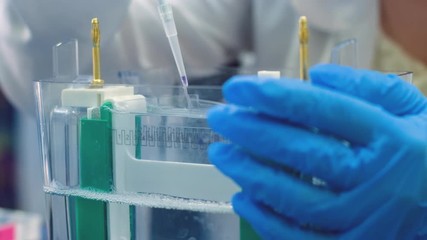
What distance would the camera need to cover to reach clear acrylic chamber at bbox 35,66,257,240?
0.44 m

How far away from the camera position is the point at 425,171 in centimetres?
40

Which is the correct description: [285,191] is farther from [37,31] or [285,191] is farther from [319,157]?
[37,31]

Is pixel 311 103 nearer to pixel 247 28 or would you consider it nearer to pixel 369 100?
pixel 369 100

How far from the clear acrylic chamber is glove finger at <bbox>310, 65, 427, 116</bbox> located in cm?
10

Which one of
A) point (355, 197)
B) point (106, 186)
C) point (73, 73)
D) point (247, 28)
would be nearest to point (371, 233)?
point (355, 197)

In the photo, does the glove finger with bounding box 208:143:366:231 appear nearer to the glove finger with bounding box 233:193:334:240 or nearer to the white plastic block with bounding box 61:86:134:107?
the glove finger with bounding box 233:193:334:240

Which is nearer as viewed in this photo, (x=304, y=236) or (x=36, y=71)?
(x=304, y=236)

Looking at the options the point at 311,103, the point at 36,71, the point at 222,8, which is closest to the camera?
the point at 311,103

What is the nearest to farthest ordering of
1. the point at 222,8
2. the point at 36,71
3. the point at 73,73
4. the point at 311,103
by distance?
the point at 311,103, the point at 73,73, the point at 36,71, the point at 222,8

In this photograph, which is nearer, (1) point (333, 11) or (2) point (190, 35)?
(1) point (333, 11)

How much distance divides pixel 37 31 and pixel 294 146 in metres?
0.43

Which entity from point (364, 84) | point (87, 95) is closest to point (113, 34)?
point (87, 95)

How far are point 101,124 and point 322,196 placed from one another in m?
0.19

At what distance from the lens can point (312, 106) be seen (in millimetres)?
371
